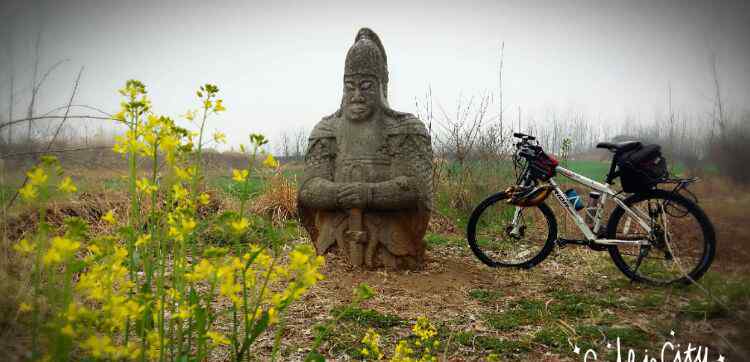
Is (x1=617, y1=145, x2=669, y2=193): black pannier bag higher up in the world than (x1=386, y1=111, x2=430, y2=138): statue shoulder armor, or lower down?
lower down

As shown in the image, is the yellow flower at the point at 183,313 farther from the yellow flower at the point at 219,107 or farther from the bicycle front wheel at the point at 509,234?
the bicycle front wheel at the point at 509,234

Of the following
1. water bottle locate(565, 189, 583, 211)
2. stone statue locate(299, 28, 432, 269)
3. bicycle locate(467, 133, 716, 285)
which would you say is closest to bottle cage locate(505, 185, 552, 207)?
bicycle locate(467, 133, 716, 285)

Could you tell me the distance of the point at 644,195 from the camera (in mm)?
3982

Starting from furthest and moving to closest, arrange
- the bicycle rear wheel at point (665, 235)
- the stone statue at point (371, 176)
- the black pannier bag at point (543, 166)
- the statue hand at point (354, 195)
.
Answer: the black pannier bag at point (543, 166)
the stone statue at point (371, 176)
the statue hand at point (354, 195)
the bicycle rear wheel at point (665, 235)

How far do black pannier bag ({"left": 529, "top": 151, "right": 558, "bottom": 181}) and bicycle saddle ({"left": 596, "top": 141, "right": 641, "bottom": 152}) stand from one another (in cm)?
46

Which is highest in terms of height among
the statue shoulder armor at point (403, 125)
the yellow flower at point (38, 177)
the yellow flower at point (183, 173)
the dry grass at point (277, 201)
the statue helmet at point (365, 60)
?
the statue helmet at point (365, 60)

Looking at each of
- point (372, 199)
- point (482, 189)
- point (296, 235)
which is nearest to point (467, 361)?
point (372, 199)

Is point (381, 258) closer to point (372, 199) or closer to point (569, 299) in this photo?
point (372, 199)

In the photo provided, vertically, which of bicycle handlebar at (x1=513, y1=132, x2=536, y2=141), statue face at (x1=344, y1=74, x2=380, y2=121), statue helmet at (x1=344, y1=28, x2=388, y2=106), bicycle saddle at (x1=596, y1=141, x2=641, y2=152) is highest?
statue helmet at (x1=344, y1=28, x2=388, y2=106)

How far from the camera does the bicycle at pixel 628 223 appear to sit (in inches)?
147

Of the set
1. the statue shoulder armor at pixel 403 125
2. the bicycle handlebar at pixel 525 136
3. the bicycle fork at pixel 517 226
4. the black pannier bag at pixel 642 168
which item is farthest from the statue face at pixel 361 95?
the black pannier bag at pixel 642 168

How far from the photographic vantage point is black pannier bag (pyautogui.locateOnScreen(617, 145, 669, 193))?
12.2ft

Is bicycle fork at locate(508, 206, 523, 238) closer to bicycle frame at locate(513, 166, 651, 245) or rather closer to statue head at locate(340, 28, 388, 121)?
bicycle frame at locate(513, 166, 651, 245)

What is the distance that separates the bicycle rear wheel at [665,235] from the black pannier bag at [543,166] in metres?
0.68
